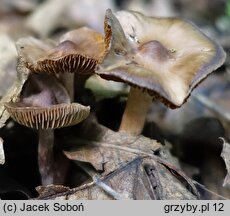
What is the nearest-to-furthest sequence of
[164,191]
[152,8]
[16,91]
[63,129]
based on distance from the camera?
[164,191]
[16,91]
[63,129]
[152,8]

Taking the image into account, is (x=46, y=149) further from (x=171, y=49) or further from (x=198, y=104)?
(x=198, y=104)

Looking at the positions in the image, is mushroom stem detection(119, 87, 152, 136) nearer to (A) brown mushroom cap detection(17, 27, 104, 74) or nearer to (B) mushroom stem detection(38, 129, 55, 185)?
(A) brown mushroom cap detection(17, 27, 104, 74)

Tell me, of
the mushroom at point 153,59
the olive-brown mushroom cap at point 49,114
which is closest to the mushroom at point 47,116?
the olive-brown mushroom cap at point 49,114

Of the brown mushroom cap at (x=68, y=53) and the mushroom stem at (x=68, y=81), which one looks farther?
the mushroom stem at (x=68, y=81)

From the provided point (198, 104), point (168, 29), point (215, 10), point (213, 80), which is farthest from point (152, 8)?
point (168, 29)

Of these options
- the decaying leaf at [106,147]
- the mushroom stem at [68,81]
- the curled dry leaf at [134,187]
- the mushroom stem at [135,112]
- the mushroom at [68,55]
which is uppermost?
the mushroom at [68,55]

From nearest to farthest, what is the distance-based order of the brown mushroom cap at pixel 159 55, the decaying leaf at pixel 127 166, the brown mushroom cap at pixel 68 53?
the brown mushroom cap at pixel 159 55, the decaying leaf at pixel 127 166, the brown mushroom cap at pixel 68 53

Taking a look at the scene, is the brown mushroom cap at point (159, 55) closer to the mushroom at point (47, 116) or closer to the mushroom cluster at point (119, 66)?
the mushroom cluster at point (119, 66)
